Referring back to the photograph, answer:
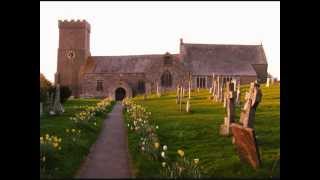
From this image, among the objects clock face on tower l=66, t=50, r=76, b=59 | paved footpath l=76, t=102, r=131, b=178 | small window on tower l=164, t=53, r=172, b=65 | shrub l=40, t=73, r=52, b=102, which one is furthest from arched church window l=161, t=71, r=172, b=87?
paved footpath l=76, t=102, r=131, b=178

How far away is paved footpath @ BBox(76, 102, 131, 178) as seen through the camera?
8.47 meters

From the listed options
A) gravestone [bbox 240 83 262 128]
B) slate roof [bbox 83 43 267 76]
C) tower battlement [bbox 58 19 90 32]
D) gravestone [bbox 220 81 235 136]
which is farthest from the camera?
tower battlement [bbox 58 19 90 32]

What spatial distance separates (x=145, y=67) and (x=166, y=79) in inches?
141

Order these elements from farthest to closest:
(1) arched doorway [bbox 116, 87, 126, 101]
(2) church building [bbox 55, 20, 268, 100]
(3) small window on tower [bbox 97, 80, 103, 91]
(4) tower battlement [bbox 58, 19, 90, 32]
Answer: (4) tower battlement [bbox 58, 19, 90, 32]
(3) small window on tower [bbox 97, 80, 103, 91]
(1) arched doorway [bbox 116, 87, 126, 101]
(2) church building [bbox 55, 20, 268, 100]

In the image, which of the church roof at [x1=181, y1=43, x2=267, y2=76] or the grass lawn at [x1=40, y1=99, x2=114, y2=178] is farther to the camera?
the church roof at [x1=181, y1=43, x2=267, y2=76]

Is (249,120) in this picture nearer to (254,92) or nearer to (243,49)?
(254,92)

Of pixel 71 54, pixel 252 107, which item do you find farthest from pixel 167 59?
pixel 252 107

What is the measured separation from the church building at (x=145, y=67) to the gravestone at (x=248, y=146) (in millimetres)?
45775

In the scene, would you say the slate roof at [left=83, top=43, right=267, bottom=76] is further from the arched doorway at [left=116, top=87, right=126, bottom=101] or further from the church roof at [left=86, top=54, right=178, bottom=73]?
the arched doorway at [left=116, top=87, right=126, bottom=101]

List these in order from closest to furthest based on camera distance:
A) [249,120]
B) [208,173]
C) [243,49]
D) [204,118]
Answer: [208,173]
[249,120]
[204,118]
[243,49]
